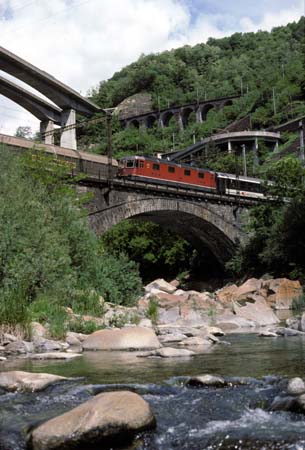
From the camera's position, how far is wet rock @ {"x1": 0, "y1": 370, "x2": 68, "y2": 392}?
7.95 metres

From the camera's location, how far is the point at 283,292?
108 ft

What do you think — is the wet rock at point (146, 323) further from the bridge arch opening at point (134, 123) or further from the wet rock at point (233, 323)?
the bridge arch opening at point (134, 123)

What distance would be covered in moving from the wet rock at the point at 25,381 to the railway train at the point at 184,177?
1141 inches

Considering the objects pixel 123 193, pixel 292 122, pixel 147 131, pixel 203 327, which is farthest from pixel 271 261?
pixel 147 131

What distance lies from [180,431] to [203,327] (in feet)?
39.0

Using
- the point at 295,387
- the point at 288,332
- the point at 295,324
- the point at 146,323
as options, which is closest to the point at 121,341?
the point at 146,323

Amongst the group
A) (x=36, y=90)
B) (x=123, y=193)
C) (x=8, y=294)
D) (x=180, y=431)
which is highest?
(x=36, y=90)

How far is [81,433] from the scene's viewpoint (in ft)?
17.6

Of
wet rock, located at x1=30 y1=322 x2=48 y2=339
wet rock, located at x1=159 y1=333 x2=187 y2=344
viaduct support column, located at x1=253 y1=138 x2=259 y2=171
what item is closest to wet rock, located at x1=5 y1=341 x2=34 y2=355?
wet rock, located at x1=30 y1=322 x2=48 y2=339

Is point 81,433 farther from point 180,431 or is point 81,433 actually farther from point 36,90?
point 36,90

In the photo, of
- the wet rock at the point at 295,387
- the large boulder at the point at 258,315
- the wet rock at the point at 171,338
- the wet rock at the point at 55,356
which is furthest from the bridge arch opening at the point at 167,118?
the wet rock at the point at 295,387

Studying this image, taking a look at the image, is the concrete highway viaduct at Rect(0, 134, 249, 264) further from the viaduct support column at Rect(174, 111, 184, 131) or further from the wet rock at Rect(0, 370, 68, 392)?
the viaduct support column at Rect(174, 111, 184, 131)

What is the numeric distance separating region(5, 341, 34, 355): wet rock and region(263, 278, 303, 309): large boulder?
21.0 meters

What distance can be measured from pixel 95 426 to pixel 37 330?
28.6 feet
